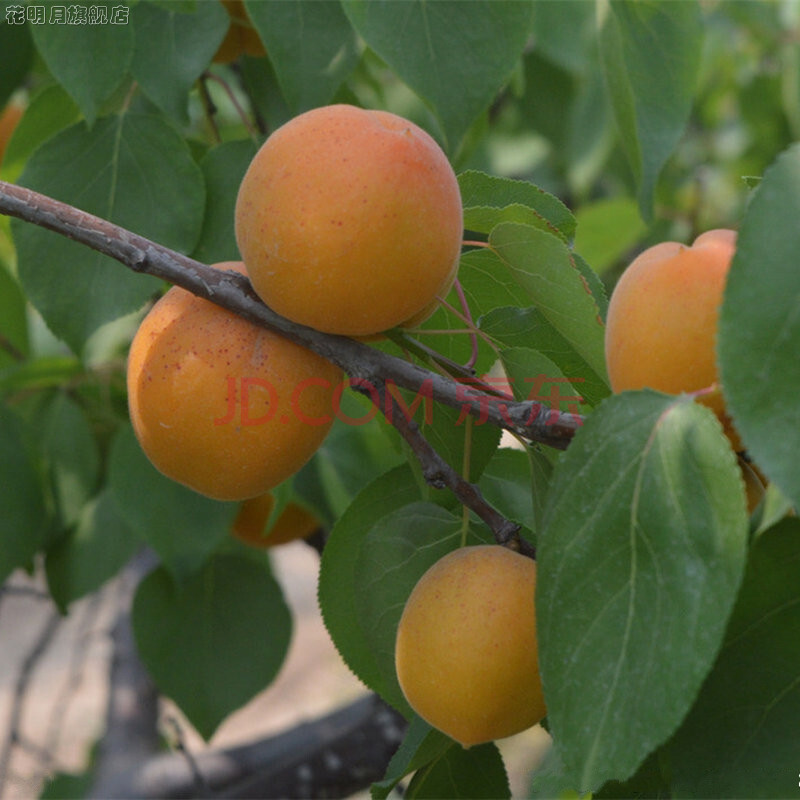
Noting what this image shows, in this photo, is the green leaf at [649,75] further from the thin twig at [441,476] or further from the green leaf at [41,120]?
the green leaf at [41,120]

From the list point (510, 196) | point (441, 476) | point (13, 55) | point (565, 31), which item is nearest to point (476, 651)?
point (441, 476)

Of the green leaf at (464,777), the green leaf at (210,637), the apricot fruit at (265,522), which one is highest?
the green leaf at (464,777)

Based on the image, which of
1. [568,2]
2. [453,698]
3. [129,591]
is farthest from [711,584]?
[129,591]

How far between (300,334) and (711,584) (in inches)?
10.5

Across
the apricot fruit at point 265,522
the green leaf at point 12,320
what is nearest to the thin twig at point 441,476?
the apricot fruit at point 265,522

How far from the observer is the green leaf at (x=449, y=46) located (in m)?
0.72

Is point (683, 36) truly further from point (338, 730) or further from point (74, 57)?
point (338, 730)

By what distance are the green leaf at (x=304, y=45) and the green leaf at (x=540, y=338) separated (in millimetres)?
263

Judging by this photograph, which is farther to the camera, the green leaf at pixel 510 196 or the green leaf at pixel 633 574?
the green leaf at pixel 510 196

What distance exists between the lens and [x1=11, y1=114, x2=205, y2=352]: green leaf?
2.75ft

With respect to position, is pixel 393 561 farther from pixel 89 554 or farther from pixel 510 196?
pixel 89 554

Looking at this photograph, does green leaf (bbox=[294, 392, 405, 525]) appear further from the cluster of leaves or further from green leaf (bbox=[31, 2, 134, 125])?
green leaf (bbox=[31, 2, 134, 125])

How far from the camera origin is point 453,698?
1.80ft

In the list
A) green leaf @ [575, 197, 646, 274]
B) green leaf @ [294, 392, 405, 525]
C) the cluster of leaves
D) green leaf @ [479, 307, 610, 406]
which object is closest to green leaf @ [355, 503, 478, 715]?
the cluster of leaves
